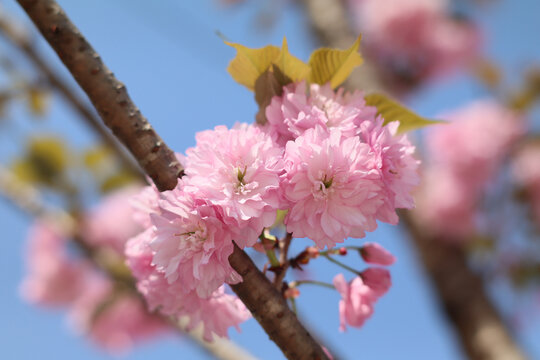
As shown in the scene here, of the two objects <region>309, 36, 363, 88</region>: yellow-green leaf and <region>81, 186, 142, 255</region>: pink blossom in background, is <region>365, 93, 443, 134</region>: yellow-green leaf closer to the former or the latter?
<region>309, 36, 363, 88</region>: yellow-green leaf

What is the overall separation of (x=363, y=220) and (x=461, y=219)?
199 centimetres

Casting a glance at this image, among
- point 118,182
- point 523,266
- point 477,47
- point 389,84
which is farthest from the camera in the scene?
point 477,47

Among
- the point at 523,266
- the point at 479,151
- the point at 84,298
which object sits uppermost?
the point at 84,298

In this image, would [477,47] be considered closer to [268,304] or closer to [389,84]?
[389,84]

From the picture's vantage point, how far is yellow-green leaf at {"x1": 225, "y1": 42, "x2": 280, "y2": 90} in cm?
54

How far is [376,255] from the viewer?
23.4 inches

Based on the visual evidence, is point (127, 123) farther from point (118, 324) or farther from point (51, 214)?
point (118, 324)

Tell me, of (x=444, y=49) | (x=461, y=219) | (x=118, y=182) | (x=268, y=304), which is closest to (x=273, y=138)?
(x=268, y=304)

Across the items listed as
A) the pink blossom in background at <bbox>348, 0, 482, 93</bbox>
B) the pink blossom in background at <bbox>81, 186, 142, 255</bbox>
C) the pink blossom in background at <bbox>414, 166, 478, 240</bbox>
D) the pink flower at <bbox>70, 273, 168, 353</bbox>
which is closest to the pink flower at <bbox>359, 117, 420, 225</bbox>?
the pink blossom in background at <bbox>81, 186, 142, 255</bbox>

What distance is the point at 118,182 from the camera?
6.67 ft

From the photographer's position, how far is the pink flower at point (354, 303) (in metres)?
0.57

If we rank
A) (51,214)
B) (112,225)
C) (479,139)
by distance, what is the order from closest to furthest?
1. (51,214)
2. (112,225)
3. (479,139)

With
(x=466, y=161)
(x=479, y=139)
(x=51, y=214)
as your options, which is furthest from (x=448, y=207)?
(x=51, y=214)

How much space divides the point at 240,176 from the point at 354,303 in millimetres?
226
